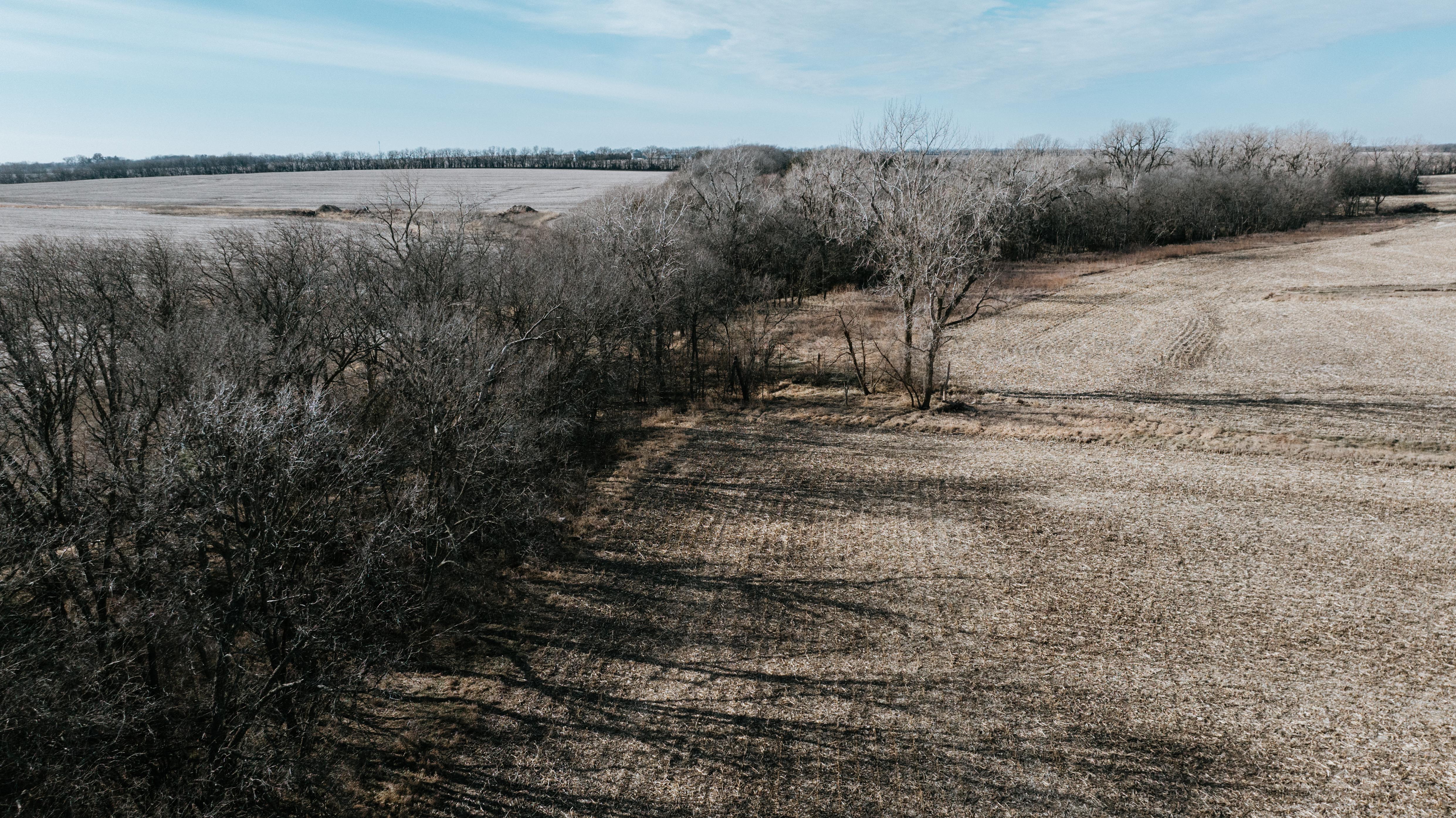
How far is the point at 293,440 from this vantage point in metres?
12.6

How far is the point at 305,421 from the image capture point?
1144 cm

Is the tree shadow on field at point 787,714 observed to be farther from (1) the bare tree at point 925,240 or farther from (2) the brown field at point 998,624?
(1) the bare tree at point 925,240

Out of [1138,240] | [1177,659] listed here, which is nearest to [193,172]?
[1138,240]

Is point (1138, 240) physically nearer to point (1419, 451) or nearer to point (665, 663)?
point (1419, 451)

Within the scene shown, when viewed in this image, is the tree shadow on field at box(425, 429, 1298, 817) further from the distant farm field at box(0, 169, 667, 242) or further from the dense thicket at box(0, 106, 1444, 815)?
the distant farm field at box(0, 169, 667, 242)

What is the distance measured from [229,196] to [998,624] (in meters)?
120

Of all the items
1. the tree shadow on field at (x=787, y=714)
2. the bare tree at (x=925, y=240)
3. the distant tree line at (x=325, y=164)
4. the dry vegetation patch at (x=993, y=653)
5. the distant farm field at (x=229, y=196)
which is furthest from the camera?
the distant tree line at (x=325, y=164)

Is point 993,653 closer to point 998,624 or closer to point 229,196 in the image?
point 998,624

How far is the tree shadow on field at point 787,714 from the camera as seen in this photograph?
42.1 feet

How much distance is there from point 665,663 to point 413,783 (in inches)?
226

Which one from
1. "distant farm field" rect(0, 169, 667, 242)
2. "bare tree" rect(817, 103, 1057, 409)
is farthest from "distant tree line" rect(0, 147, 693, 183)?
"bare tree" rect(817, 103, 1057, 409)

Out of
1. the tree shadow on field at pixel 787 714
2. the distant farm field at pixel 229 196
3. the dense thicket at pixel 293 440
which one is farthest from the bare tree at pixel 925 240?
the distant farm field at pixel 229 196

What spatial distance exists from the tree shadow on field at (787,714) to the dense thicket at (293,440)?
3.37 metres

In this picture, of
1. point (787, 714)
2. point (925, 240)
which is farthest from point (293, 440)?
point (925, 240)
